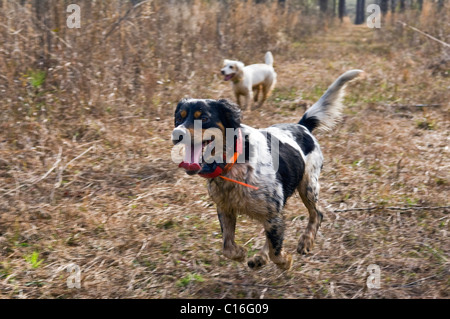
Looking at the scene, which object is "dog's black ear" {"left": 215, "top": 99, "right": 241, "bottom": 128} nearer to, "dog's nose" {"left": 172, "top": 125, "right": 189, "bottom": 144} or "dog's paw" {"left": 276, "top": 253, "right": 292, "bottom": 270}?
"dog's nose" {"left": 172, "top": 125, "right": 189, "bottom": 144}

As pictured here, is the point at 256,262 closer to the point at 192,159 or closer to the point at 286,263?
the point at 286,263

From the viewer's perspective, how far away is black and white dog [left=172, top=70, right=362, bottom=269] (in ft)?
10.4

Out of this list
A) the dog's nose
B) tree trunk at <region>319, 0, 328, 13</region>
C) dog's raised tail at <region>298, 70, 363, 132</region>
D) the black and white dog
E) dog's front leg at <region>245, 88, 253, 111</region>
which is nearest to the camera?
the dog's nose

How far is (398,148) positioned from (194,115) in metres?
3.83

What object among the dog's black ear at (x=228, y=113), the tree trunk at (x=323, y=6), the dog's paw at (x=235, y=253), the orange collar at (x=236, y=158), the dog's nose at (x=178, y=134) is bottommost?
the dog's paw at (x=235, y=253)

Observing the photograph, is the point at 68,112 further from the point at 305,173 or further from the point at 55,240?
the point at 305,173

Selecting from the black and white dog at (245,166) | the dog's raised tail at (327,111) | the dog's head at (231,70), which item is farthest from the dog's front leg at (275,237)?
the dog's head at (231,70)

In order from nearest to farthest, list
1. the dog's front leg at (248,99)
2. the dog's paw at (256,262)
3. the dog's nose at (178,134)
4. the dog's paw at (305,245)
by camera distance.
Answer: the dog's nose at (178,134)
the dog's paw at (256,262)
the dog's paw at (305,245)
the dog's front leg at (248,99)

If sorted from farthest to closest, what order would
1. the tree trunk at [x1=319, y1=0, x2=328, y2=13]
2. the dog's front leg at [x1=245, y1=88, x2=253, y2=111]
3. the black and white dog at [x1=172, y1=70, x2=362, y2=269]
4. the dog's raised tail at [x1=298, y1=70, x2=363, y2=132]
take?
1. the tree trunk at [x1=319, y1=0, x2=328, y2=13]
2. the dog's front leg at [x1=245, y1=88, x2=253, y2=111]
3. the dog's raised tail at [x1=298, y1=70, x2=363, y2=132]
4. the black and white dog at [x1=172, y1=70, x2=362, y2=269]

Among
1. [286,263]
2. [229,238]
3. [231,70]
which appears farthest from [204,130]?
[231,70]

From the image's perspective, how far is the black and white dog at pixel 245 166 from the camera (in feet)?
10.4

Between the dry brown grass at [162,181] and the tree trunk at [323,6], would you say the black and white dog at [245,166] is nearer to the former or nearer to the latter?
the dry brown grass at [162,181]

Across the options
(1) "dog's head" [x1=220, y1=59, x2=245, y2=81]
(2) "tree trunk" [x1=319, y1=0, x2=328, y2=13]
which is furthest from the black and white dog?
(2) "tree trunk" [x1=319, y1=0, x2=328, y2=13]

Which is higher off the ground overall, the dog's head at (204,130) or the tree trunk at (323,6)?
the tree trunk at (323,6)
